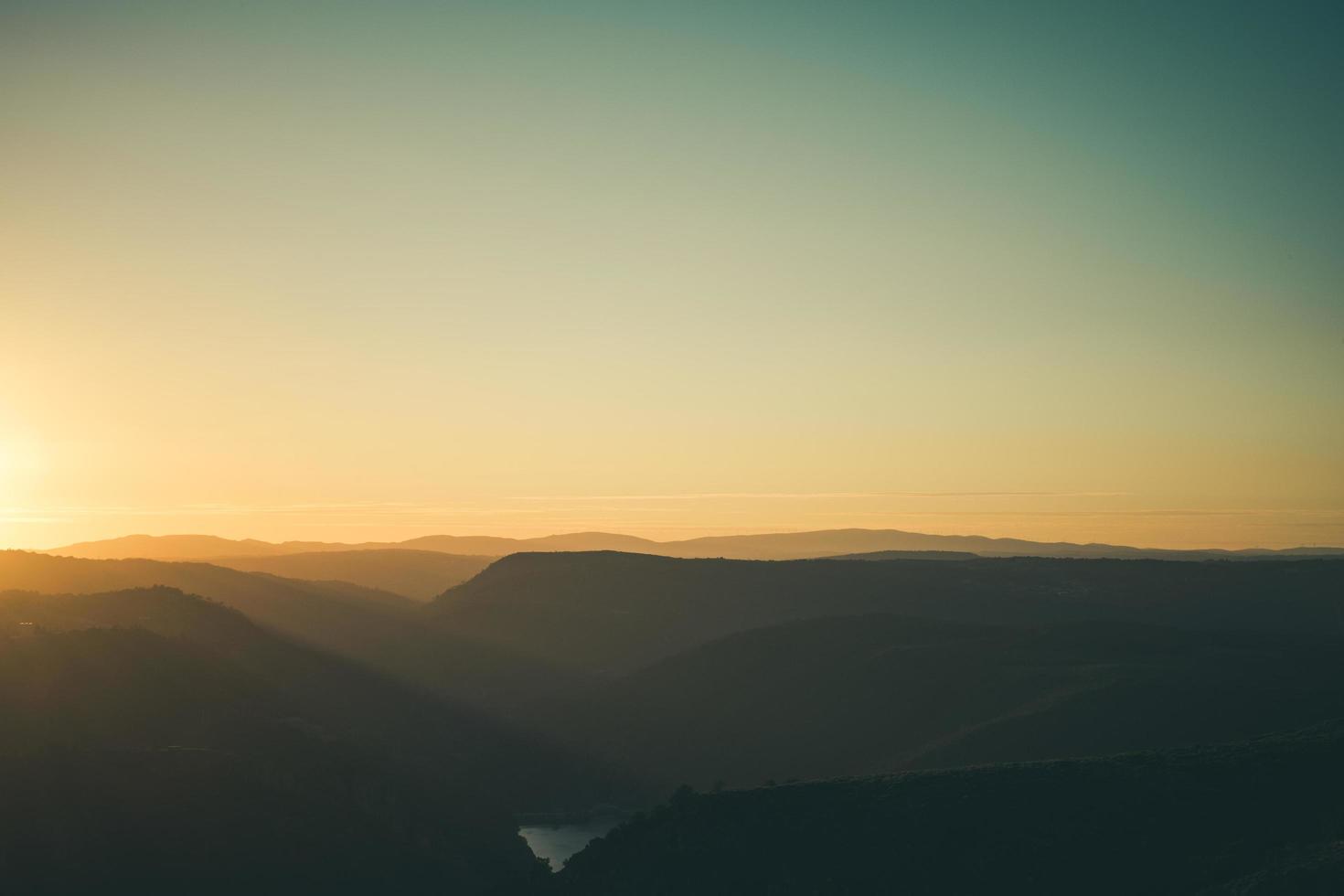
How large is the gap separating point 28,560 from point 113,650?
54719 mm

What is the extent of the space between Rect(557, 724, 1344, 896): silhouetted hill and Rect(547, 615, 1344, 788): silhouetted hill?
25.0 m

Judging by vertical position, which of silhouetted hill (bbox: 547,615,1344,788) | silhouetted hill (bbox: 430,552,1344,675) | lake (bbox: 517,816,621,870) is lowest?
lake (bbox: 517,816,621,870)

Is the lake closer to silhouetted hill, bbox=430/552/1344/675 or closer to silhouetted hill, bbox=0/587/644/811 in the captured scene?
silhouetted hill, bbox=0/587/644/811

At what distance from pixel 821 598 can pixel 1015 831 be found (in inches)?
4327

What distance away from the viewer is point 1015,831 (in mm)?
51719

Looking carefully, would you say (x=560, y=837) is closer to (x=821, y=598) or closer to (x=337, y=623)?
(x=337, y=623)

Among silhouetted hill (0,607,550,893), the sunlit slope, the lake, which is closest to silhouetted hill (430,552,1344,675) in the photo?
the sunlit slope

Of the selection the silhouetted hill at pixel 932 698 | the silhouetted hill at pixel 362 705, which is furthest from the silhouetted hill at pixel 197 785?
the silhouetted hill at pixel 932 698

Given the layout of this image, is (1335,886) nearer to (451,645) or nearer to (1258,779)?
(1258,779)

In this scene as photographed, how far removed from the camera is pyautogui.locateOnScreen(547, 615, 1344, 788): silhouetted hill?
85000mm

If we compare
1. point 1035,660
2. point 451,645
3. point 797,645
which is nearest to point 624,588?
point 451,645

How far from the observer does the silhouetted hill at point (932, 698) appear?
85000mm

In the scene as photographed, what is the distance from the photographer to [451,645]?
137 meters

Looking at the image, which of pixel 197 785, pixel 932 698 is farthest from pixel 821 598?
pixel 197 785
